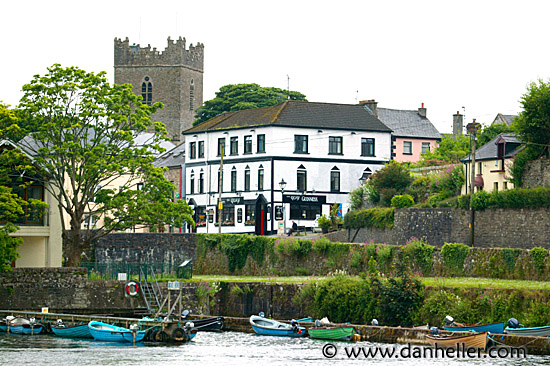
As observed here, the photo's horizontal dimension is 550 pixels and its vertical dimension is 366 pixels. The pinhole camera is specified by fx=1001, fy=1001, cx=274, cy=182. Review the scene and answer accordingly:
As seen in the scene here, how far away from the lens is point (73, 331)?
5022 centimetres

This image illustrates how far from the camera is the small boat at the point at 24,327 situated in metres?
51.3

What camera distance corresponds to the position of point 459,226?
5922 centimetres

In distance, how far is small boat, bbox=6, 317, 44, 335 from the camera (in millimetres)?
51312

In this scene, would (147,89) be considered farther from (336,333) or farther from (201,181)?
(336,333)

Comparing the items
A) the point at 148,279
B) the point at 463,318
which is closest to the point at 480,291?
the point at 463,318

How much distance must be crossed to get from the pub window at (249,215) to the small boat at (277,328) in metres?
34.1

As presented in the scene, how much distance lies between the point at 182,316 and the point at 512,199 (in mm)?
19347

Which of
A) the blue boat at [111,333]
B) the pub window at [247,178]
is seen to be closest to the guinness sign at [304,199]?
the pub window at [247,178]

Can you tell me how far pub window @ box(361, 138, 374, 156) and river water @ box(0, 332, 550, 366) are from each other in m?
39.9

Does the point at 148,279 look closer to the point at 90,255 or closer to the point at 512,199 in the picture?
the point at 90,255

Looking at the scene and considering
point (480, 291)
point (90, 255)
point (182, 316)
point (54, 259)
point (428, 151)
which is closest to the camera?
point (480, 291)

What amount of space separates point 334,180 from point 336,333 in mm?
40116

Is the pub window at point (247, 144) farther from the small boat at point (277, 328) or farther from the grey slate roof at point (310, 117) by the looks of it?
the small boat at point (277, 328)
